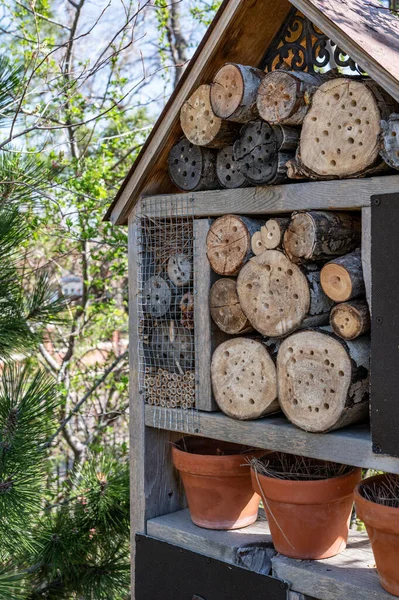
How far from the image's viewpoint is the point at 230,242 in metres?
2.02

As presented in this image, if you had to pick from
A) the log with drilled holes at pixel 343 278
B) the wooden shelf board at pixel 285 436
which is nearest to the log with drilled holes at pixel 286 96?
the log with drilled holes at pixel 343 278

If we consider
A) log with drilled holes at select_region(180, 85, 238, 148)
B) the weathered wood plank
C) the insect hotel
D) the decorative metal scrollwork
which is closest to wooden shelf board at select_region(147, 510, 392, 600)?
the insect hotel

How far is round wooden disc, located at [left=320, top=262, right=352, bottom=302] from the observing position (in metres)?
1.78

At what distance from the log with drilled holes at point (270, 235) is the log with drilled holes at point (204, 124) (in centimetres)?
30

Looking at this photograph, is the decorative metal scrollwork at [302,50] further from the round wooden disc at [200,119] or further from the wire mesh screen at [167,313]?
the wire mesh screen at [167,313]

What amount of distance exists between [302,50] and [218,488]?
4.38 feet

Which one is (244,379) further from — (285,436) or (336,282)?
(336,282)

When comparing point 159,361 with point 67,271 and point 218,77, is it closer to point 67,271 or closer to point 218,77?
point 218,77

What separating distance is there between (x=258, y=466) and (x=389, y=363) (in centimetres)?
56

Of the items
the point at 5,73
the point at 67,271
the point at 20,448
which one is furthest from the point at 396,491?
the point at 67,271

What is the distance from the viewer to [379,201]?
167 centimetres

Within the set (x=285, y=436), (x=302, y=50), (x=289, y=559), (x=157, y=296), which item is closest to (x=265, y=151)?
(x=302, y=50)

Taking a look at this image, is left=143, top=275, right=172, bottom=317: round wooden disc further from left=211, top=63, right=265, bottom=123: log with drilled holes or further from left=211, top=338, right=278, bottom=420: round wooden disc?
left=211, top=63, right=265, bottom=123: log with drilled holes

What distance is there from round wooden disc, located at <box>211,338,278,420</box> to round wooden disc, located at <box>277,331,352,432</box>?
0.06 meters
